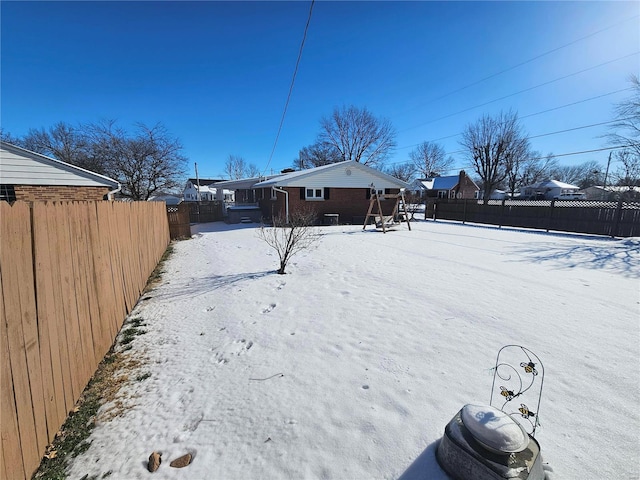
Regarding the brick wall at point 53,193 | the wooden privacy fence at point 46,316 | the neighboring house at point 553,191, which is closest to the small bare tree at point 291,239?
the wooden privacy fence at point 46,316

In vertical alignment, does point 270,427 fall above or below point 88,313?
below

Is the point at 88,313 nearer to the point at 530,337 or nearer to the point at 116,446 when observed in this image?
the point at 116,446

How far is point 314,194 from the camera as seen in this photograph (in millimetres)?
17297

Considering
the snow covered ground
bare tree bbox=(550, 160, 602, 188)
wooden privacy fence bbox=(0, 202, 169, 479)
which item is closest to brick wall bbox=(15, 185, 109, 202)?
the snow covered ground

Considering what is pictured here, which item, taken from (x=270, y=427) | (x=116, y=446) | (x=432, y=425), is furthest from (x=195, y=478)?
(x=432, y=425)

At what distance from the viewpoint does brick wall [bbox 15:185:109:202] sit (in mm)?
8031

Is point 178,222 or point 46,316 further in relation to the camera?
point 178,222

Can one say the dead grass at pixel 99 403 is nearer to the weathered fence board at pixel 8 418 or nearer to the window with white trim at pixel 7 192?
the weathered fence board at pixel 8 418

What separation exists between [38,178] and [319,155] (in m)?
35.1

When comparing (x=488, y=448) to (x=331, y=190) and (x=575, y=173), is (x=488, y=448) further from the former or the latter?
(x=575, y=173)

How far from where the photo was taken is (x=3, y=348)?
1573mm

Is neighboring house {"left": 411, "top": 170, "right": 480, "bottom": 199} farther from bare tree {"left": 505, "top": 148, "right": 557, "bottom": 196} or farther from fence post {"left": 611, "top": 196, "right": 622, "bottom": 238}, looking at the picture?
fence post {"left": 611, "top": 196, "right": 622, "bottom": 238}

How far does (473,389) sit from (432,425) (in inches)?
26.2

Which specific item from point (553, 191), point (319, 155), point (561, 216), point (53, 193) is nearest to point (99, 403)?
point (53, 193)
